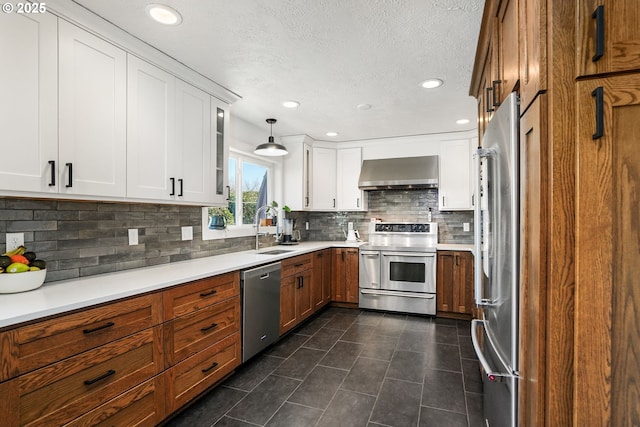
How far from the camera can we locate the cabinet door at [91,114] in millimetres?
1709

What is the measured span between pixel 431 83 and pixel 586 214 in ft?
7.43

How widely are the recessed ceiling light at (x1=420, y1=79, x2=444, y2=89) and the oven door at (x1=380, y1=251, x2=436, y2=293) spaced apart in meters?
2.07

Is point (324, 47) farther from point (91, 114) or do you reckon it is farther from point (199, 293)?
point (199, 293)

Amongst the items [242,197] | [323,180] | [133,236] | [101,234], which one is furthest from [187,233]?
[323,180]

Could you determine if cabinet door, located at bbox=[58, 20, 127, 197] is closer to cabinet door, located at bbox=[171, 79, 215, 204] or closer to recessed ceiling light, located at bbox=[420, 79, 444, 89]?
cabinet door, located at bbox=[171, 79, 215, 204]

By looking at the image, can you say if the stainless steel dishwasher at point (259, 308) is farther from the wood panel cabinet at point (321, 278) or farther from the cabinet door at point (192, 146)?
the wood panel cabinet at point (321, 278)

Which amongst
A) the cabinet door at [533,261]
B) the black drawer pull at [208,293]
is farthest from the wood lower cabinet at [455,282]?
the cabinet door at [533,261]

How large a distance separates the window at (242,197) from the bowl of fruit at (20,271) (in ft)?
4.83

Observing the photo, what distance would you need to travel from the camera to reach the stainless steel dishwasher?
261 cm

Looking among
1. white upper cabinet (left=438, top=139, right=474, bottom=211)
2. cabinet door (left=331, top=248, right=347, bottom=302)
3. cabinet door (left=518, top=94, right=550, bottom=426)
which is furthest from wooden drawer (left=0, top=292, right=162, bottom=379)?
white upper cabinet (left=438, top=139, right=474, bottom=211)

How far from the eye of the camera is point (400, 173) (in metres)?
4.38

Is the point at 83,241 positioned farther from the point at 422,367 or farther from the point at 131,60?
the point at 422,367

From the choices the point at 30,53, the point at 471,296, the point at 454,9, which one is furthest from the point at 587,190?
the point at 471,296

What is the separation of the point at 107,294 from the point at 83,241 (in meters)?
0.70
